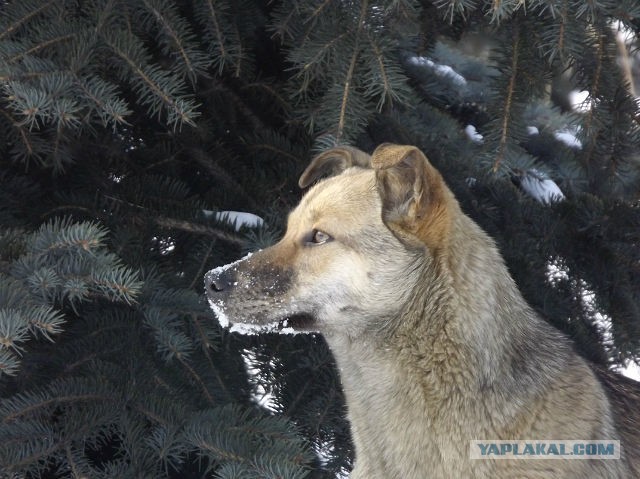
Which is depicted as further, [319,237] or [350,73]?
[350,73]

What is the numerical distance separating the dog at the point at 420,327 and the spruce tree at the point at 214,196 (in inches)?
12.4

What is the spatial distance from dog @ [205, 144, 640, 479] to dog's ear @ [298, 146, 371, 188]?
18 cm

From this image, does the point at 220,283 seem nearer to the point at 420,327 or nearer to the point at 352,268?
the point at 352,268

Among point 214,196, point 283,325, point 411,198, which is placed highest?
point 214,196

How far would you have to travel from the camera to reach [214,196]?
3.38 metres

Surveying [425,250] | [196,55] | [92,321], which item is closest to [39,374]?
[92,321]

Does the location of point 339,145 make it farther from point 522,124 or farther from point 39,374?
point 39,374

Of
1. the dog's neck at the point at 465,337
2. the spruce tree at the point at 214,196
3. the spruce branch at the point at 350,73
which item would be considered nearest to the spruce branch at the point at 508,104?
the spruce tree at the point at 214,196

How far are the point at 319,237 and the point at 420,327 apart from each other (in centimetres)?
42

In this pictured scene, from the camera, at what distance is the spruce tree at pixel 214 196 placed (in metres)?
2.49

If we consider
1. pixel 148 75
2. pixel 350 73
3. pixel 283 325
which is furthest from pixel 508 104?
pixel 148 75

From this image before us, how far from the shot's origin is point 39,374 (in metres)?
2.82

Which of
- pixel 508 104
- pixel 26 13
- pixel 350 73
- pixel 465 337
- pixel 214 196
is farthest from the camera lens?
pixel 214 196

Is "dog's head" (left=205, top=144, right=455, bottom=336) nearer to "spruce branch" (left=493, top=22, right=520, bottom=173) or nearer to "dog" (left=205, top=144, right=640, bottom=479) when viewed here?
"dog" (left=205, top=144, right=640, bottom=479)
